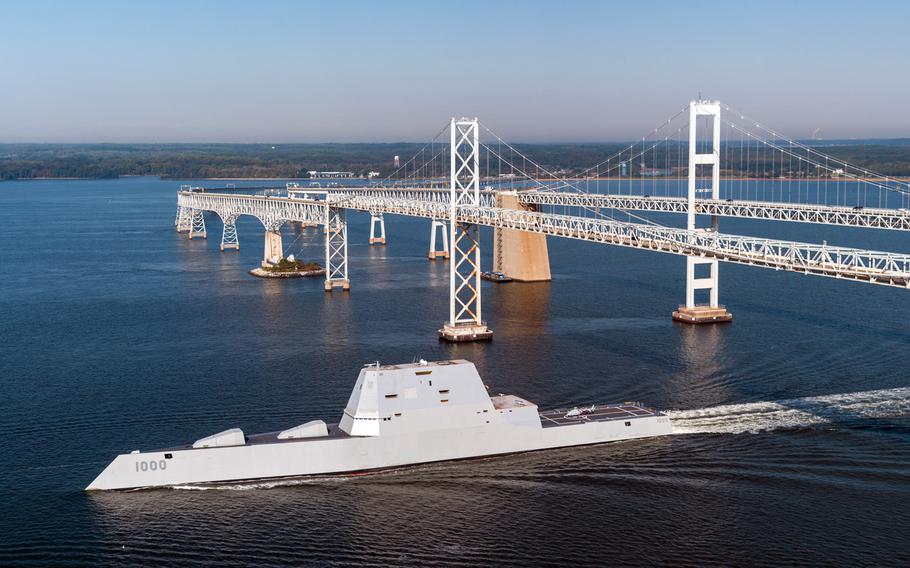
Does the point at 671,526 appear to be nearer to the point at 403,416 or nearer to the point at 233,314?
the point at 403,416

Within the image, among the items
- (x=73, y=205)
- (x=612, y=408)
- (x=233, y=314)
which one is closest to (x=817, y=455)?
(x=612, y=408)

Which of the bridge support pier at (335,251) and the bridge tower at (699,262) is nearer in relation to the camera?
the bridge tower at (699,262)

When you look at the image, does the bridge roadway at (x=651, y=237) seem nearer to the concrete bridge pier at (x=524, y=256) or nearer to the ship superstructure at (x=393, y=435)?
the concrete bridge pier at (x=524, y=256)

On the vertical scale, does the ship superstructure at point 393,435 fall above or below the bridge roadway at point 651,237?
below

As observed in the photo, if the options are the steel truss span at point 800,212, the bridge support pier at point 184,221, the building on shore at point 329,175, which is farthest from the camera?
the building on shore at point 329,175

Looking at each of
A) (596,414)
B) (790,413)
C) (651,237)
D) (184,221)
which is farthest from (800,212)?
(184,221)

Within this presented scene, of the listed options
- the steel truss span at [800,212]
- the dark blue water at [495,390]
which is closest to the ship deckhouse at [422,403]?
the dark blue water at [495,390]
